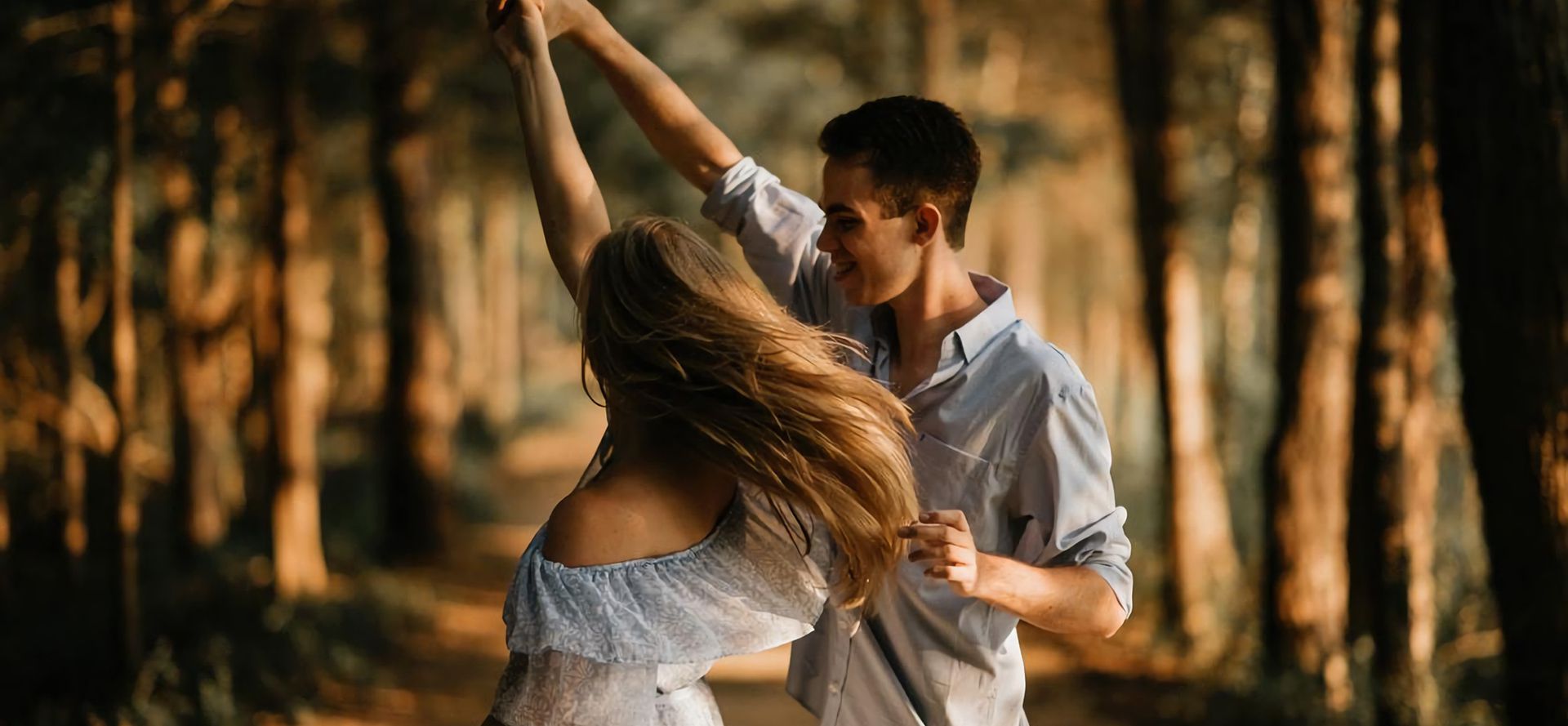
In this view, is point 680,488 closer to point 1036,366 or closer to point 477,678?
point 1036,366

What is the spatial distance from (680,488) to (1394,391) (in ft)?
19.8

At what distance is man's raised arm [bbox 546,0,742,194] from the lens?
3623 millimetres

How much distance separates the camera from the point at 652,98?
3641 mm

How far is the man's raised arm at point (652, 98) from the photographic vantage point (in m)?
3.62

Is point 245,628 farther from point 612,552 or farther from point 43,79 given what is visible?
point 612,552

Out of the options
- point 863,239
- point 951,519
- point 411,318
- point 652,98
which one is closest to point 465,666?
point 411,318

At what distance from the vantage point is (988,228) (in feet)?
106

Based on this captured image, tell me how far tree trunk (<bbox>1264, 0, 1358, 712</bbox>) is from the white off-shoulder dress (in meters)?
6.79

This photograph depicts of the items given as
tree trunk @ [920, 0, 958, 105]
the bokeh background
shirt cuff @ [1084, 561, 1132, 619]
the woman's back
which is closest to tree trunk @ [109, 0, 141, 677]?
the bokeh background

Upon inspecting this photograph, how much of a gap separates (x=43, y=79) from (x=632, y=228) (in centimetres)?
751

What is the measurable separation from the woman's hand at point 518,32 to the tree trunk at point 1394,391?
5645 mm

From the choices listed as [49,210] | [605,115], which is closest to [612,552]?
[49,210]

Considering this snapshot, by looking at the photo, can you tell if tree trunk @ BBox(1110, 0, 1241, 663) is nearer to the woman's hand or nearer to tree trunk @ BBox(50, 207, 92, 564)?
tree trunk @ BBox(50, 207, 92, 564)

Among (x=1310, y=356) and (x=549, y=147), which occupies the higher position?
(x=549, y=147)
